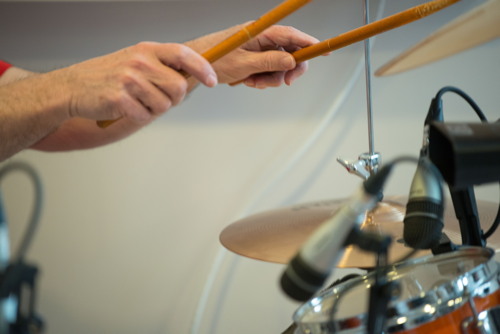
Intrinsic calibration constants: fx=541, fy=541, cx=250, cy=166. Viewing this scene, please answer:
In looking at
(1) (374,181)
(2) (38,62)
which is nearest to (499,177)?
(1) (374,181)

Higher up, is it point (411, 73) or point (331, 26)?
point (331, 26)

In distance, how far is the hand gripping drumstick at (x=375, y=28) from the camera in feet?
2.10

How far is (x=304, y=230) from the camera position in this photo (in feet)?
3.08

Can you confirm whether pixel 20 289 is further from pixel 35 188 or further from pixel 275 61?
pixel 35 188

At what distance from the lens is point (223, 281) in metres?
1.56

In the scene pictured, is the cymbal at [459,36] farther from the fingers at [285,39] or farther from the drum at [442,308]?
the drum at [442,308]

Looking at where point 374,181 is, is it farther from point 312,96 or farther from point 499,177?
point 312,96

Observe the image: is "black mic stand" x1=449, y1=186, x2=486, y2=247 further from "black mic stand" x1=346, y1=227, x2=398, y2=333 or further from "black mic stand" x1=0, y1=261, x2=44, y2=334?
"black mic stand" x1=0, y1=261, x2=44, y2=334

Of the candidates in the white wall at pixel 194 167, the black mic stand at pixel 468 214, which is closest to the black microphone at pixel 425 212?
the black mic stand at pixel 468 214

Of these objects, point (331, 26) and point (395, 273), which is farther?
point (331, 26)

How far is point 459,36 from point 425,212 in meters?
0.37

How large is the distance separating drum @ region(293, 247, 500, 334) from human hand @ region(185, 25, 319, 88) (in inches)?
15.1

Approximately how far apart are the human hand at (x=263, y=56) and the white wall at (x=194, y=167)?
584 millimetres

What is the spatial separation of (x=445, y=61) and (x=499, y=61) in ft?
0.47
